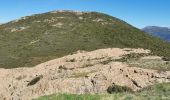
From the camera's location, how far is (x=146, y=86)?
3612 cm

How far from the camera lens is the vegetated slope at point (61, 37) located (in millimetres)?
83750

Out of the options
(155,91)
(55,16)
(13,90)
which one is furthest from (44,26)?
(155,91)

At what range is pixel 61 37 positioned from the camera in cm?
→ 9894

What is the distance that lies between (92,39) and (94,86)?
193 feet

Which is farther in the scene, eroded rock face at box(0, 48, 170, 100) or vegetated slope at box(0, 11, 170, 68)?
vegetated slope at box(0, 11, 170, 68)

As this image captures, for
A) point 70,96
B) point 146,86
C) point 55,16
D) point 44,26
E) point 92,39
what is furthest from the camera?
point 55,16

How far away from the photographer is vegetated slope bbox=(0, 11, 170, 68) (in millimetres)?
→ 83750

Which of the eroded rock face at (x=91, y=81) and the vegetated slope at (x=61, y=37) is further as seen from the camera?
the vegetated slope at (x=61, y=37)

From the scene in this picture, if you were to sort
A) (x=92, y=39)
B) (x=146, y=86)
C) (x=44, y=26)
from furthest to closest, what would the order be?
(x=44, y=26) < (x=92, y=39) < (x=146, y=86)

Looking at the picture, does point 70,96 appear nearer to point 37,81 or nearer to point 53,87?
point 53,87

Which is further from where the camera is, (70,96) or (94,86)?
(94,86)

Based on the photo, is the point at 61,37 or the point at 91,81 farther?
the point at 61,37

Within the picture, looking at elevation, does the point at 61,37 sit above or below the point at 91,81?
above

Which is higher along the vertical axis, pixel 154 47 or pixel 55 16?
pixel 55 16
